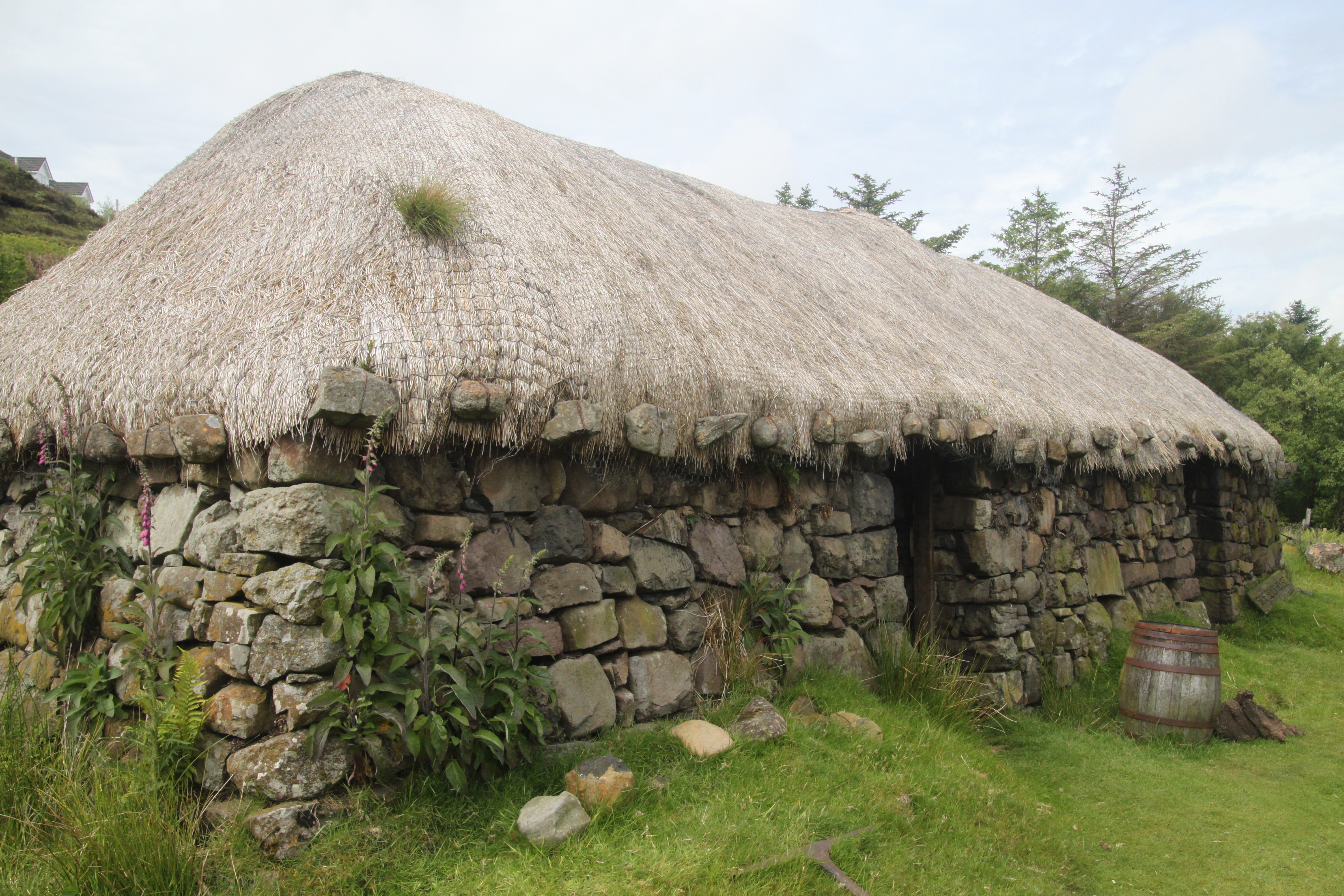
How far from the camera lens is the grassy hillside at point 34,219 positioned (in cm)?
1009

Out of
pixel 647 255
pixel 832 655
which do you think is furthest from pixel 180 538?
pixel 832 655

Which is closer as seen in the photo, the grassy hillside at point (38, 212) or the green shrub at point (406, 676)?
the green shrub at point (406, 676)

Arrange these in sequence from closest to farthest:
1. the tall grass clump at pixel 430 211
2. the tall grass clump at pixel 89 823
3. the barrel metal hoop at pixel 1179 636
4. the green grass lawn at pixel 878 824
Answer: the tall grass clump at pixel 89 823, the green grass lawn at pixel 878 824, the tall grass clump at pixel 430 211, the barrel metal hoop at pixel 1179 636

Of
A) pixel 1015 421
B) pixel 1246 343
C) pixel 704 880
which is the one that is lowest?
pixel 704 880

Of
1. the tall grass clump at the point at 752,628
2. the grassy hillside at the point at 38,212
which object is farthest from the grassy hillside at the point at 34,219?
the tall grass clump at the point at 752,628

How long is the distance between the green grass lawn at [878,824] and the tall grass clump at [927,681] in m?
0.14

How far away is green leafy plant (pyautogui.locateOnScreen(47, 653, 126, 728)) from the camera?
3.33 metres

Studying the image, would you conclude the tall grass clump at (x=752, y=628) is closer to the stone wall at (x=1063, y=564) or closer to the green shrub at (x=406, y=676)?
the green shrub at (x=406, y=676)

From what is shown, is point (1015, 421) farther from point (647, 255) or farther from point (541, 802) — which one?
point (541, 802)

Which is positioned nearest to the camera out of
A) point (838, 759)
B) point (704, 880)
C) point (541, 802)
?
point (704, 880)

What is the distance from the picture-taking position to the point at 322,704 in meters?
2.99

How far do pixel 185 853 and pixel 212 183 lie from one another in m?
3.68

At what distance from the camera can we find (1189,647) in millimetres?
5516

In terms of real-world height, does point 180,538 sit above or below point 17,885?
above
